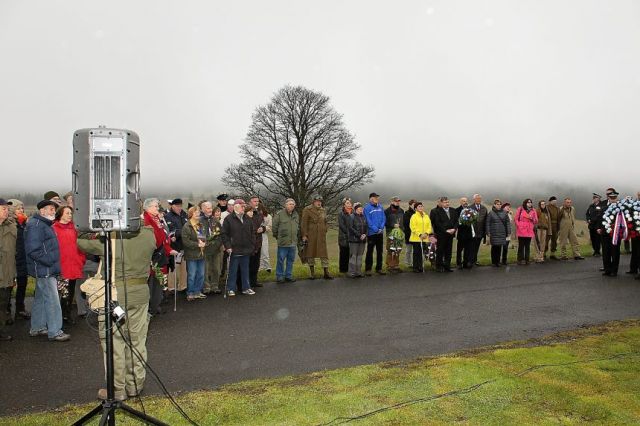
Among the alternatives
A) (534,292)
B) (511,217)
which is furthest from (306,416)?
(511,217)

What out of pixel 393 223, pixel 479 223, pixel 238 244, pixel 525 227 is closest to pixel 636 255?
pixel 525 227

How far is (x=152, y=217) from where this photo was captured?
8.05 m

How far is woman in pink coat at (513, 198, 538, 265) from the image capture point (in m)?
15.8

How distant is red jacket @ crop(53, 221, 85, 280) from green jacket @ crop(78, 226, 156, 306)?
3472mm

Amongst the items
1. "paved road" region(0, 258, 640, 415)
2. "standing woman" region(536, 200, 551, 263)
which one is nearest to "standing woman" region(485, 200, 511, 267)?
"standing woman" region(536, 200, 551, 263)

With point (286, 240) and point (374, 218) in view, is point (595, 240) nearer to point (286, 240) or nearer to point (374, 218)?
point (374, 218)

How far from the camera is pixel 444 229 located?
14430mm

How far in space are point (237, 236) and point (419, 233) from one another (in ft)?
19.2

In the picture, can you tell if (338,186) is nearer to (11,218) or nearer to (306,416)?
(11,218)

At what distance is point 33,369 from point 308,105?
112ft

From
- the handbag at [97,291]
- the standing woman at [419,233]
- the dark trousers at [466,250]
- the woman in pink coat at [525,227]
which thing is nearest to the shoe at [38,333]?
the handbag at [97,291]

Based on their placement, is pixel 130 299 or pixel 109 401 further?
pixel 130 299

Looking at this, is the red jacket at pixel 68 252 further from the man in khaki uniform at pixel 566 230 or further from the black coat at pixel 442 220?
the man in khaki uniform at pixel 566 230

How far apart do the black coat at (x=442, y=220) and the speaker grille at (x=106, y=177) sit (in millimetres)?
11360
